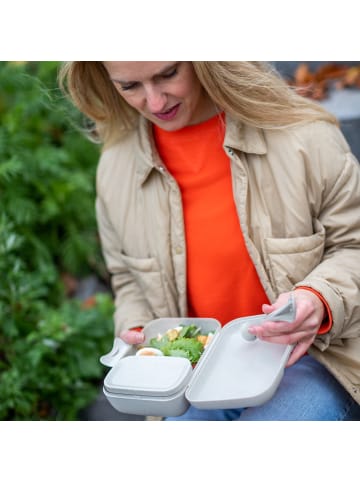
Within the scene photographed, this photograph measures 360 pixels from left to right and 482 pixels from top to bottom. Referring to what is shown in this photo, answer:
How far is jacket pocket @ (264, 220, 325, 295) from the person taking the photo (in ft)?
4.40

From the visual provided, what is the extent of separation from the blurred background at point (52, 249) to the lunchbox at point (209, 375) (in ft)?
2.31

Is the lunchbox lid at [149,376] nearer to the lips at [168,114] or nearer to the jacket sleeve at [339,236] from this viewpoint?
the jacket sleeve at [339,236]

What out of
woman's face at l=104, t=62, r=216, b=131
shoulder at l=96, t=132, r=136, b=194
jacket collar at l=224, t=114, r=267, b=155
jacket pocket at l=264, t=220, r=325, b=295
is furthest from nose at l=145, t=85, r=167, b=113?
jacket pocket at l=264, t=220, r=325, b=295

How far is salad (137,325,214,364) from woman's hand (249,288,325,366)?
157mm

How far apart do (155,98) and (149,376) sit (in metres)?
0.59

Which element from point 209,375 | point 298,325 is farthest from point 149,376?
point 298,325

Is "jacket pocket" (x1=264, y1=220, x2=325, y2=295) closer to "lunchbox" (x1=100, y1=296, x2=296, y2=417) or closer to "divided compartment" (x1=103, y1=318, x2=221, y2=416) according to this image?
"lunchbox" (x1=100, y1=296, x2=296, y2=417)

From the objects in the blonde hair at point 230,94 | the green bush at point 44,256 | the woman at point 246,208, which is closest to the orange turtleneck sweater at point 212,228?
the woman at point 246,208

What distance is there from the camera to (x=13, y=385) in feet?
6.31

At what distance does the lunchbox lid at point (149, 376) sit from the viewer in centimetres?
111

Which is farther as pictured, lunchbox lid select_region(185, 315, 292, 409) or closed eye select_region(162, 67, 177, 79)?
closed eye select_region(162, 67, 177, 79)

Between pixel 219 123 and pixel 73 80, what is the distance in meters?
0.37

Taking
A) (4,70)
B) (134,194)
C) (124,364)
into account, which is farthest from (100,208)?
(4,70)
